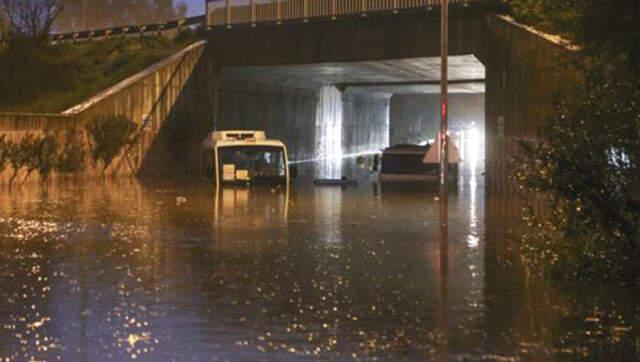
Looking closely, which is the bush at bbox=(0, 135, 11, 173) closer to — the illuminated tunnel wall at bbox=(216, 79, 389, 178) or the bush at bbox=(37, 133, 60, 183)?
the bush at bbox=(37, 133, 60, 183)

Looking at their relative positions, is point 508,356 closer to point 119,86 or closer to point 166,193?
point 166,193

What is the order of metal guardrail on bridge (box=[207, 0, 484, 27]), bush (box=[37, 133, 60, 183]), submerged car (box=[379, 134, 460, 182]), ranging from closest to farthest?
bush (box=[37, 133, 60, 183]), metal guardrail on bridge (box=[207, 0, 484, 27]), submerged car (box=[379, 134, 460, 182])

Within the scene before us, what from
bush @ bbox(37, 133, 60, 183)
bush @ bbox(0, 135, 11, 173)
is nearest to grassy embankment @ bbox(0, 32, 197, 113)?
bush @ bbox(37, 133, 60, 183)

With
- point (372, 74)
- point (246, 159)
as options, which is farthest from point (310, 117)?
point (246, 159)

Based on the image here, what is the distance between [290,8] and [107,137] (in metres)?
9.60

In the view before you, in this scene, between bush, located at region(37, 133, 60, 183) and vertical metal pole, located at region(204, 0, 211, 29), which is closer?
bush, located at region(37, 133, 60, 183)

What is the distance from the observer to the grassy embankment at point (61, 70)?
4781 centimetres

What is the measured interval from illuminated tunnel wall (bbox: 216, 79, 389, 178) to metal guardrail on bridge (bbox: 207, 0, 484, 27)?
3.25 m

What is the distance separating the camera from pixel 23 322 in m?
10.6

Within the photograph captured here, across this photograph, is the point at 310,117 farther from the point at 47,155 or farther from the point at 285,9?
the point at 47,155

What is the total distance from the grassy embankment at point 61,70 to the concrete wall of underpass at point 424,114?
29995 millimetres

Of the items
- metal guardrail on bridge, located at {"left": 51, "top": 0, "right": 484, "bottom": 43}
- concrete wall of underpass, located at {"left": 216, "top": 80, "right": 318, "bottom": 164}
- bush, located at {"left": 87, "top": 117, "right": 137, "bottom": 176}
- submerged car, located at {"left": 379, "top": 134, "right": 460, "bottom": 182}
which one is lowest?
submerged car, located at {"left": 379, "top": 134, "right": 460, "bottom": 182}

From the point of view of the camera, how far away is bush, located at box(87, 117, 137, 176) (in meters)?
42.2

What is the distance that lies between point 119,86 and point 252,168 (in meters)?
10.4
